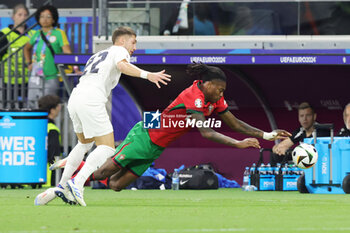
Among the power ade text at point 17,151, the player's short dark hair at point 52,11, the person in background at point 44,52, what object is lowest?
the power ade text at point 17,151

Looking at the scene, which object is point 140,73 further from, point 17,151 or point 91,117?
point 17,151

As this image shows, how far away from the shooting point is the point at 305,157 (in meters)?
11.9

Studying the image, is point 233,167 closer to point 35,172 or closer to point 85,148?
point 35,172

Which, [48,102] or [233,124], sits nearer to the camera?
[233,124]

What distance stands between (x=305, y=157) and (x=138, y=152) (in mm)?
2409

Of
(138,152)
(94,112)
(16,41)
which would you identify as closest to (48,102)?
(16,41)

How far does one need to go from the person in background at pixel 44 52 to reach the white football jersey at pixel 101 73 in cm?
680

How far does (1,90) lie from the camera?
16984 mm

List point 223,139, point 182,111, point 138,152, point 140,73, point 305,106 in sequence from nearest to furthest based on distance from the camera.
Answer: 1. point 140,73
2. point 223,139
3. point 182,111
4. point 138,152
5. point 305,106

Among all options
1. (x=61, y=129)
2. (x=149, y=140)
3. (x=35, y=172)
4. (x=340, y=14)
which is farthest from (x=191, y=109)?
(x=61, y=129)

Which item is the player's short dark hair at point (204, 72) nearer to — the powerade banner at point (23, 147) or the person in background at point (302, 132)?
the person in background at point (302, 132)

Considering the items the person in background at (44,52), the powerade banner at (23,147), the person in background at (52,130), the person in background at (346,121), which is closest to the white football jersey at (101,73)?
the person in background at (346,121)

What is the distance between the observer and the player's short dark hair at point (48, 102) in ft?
50.2

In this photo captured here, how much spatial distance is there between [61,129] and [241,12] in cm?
428
